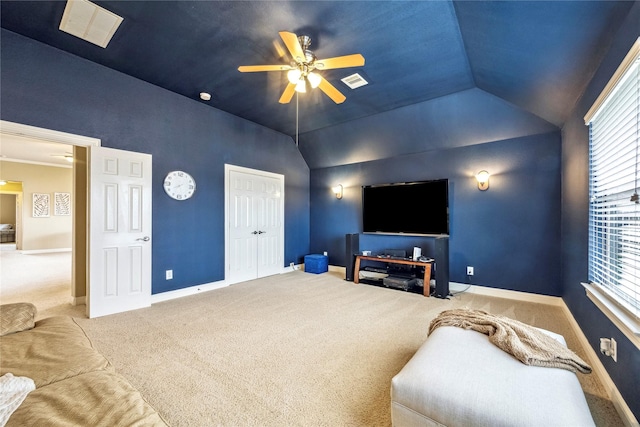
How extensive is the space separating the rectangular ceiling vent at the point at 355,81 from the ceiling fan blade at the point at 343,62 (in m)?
0.89

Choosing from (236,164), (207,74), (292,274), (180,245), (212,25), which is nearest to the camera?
(212,25)

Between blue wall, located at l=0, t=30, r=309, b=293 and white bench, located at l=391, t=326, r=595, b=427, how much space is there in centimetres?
362

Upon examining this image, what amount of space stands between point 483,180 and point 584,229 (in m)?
1.64

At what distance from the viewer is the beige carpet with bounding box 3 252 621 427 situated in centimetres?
166

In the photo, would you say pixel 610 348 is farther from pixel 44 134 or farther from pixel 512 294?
pixel 44 134

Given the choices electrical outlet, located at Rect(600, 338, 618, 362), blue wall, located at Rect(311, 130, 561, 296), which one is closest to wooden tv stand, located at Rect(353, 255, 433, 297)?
blue wall, located at Rect(311, 130, 561, 296)

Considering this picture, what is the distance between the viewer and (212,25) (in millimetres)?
2504

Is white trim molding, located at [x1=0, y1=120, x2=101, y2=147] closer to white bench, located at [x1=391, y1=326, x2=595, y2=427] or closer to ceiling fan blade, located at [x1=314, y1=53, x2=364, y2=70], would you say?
ceiling fan blade, located at [x1=314, y1=53, x2=364, y2=70]

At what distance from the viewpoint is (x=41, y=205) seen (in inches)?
333

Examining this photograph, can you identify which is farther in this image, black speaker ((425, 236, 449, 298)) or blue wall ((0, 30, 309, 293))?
black speaker ((425, 236, 449, 298))

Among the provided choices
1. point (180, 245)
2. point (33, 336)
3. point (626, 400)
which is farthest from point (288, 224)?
point (626, 400)

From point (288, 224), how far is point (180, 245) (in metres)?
2.27

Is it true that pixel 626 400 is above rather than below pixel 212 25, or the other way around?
below

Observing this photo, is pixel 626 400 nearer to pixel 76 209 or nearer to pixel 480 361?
pixel 480 361
